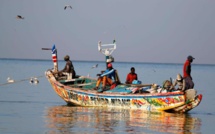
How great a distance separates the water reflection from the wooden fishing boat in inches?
10.3

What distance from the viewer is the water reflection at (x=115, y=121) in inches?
765

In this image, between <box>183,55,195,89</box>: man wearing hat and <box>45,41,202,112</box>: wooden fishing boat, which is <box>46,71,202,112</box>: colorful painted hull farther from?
<box>183,55,195,89</box>: man wearing hat

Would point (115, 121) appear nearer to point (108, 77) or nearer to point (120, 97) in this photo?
point (120, 97)

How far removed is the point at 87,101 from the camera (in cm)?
2519

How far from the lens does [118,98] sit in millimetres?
23969

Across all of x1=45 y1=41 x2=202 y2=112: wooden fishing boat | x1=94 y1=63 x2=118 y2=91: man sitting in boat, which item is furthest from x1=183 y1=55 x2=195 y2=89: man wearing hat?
x1=94 y1=63 x2=118 y2=91: man sitting in boat

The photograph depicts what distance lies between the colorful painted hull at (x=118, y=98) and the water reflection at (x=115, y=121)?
26 centimetres

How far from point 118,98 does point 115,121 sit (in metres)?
2.73

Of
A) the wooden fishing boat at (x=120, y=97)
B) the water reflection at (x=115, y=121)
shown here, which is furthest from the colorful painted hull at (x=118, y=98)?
the water reflection at (x=115, y=121)

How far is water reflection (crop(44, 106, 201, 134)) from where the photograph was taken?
19438 millimetres

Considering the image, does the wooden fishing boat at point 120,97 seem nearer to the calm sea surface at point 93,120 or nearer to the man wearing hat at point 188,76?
the calm sea surface at point 93,120

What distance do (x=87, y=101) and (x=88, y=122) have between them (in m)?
4.31

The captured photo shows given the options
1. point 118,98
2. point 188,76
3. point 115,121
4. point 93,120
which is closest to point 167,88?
point 188,76

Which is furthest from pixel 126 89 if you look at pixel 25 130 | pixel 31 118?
pixel 25 130
